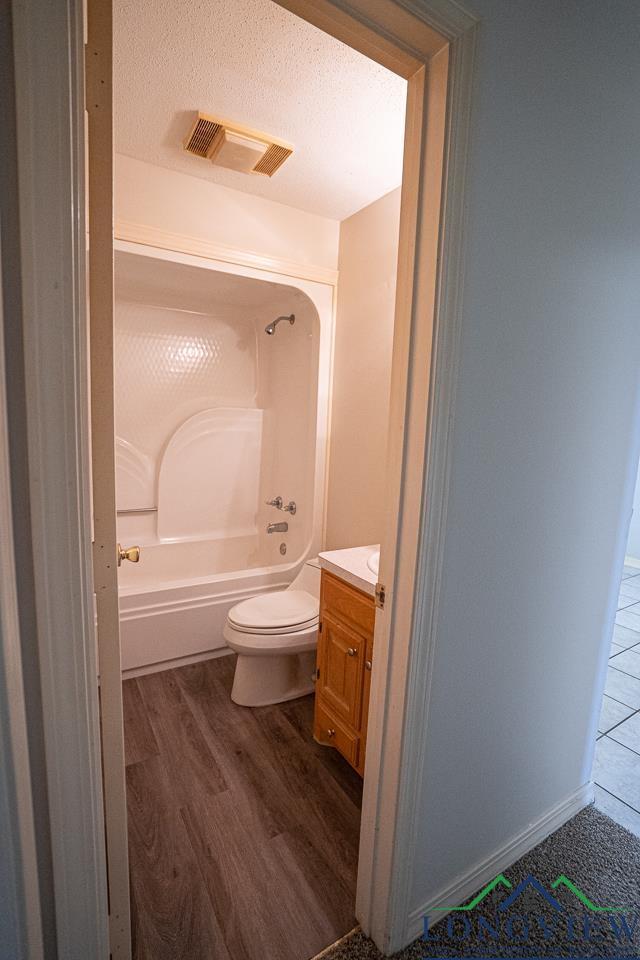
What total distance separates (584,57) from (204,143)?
1420 mm

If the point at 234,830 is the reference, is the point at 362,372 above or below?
above

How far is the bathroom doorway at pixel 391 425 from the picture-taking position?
29.2 inches

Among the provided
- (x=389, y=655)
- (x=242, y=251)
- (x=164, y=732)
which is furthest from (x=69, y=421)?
(x=242, y=251)

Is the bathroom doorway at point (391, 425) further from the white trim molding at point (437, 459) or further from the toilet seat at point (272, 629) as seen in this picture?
the toilet seat at point (272, 629)

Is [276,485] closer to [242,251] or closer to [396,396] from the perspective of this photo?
[242,251]

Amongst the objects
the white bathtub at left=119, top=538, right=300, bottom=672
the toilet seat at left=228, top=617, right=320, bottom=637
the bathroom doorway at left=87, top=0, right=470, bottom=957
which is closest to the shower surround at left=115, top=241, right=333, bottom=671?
the white bathtub at left=119, top=538, right=300, bottom=672

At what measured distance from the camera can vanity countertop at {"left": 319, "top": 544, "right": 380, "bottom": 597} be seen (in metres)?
1.48

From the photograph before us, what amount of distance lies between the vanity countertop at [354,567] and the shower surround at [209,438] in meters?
0.89

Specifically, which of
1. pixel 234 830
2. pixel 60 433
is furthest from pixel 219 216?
pixel 234 830

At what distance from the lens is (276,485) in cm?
321

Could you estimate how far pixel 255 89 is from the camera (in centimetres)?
151

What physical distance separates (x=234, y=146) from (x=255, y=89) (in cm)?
32

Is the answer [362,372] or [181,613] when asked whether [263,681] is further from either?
[362,372]

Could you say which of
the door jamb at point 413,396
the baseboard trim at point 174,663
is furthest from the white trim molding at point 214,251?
the baseboard trim at point 174,663
